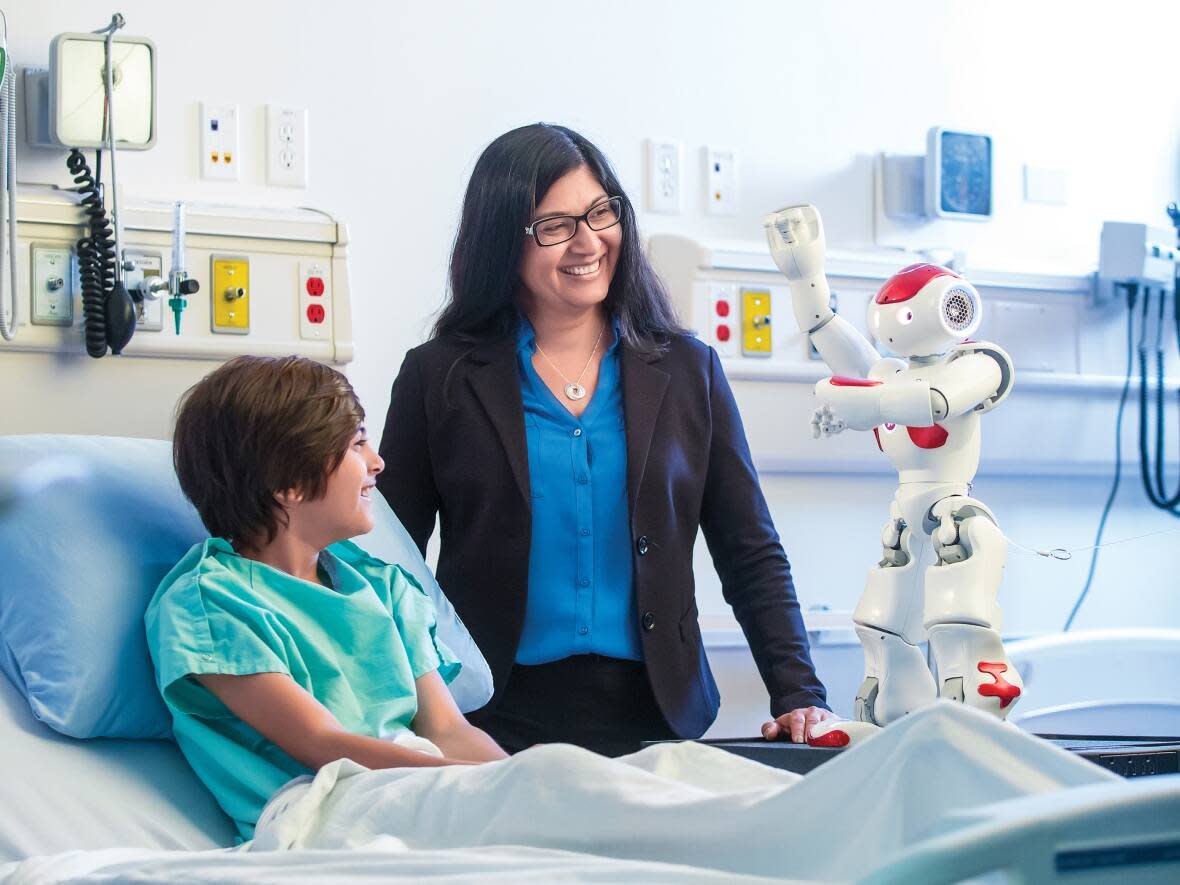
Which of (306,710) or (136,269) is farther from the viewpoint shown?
(136,269)

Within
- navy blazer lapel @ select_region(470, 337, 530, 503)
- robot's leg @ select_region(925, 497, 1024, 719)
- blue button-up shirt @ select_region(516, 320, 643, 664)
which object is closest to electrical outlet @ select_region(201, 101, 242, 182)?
navy blazer lapel @ select_region(470, 337, 530, 503)

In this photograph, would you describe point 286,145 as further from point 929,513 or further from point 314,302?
point 929,513

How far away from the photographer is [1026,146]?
10.3ft

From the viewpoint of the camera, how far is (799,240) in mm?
1848

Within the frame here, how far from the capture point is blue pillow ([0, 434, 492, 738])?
1.50m

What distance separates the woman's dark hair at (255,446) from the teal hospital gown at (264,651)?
48mm

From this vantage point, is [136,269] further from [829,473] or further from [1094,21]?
[1094,21]

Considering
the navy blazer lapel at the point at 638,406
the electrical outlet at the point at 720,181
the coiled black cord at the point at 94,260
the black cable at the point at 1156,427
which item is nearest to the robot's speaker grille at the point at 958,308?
the navy blazer lapel at the point at 638,406

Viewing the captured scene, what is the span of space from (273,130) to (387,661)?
1.23 metres

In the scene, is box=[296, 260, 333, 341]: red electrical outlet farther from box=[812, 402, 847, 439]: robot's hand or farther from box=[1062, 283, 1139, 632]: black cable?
box=[1062, 283, 1139, 632]: black cable

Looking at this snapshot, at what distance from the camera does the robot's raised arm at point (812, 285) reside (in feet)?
6.08

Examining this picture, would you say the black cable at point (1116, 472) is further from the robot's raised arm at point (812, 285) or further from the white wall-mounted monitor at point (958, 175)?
the robot's raised arm at point (812, 285)

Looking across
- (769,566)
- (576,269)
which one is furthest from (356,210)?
(769,566)

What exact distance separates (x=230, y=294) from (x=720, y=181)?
3.34ft
